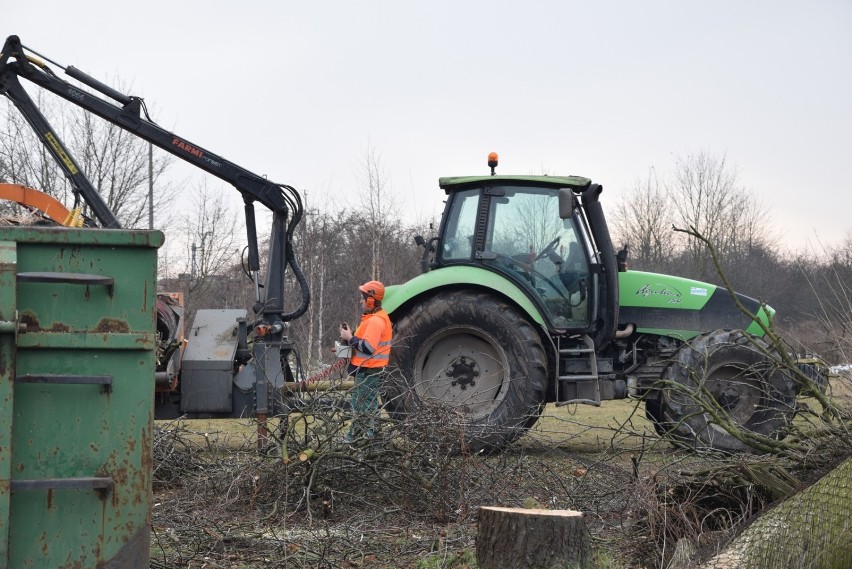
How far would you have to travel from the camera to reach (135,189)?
20016 mm

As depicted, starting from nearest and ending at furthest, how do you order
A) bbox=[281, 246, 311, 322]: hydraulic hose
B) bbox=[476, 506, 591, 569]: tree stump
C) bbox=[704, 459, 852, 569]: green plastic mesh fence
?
1. bbox=[704, 459, 852, 569]: green plastic mesh fence
2. bbox=[476, 506, 591, 569]: tree stump
3. bbox=[281, 246, 311, 322]: hydraulic hose

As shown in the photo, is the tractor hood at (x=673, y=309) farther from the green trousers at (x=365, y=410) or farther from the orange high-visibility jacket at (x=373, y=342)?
the green trousers at (x=365, y=410)

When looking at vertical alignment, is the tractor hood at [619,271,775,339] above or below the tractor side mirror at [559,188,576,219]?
below

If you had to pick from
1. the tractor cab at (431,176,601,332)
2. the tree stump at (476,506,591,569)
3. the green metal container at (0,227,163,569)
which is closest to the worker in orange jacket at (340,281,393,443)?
the tractor cab at (431,176,601,332)

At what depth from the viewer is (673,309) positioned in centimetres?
954

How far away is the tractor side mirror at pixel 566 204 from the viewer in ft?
28.3

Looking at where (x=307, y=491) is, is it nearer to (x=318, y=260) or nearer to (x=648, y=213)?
(x=318, y=260)

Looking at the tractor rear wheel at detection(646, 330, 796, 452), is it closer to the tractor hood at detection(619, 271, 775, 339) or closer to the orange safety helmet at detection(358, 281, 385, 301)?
the tractor hood at detection(619, 271, 775, 339)

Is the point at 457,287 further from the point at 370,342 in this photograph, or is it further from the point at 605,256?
the point at 605,256

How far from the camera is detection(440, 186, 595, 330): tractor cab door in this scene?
925 cm

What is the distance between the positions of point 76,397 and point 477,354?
19.4 ft

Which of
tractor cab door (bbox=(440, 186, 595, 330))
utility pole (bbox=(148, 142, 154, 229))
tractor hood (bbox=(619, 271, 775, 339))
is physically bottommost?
tractor hood (bbox=(619, 271, 775, 339))

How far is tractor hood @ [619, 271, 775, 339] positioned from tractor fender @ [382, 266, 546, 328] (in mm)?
1043

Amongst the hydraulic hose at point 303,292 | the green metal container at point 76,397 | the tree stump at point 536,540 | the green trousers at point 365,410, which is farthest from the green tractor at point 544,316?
the green metal container at point 76,397
